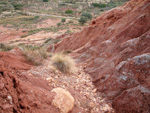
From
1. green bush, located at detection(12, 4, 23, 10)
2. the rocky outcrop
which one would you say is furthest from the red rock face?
green bush, located at detection(12, 4, 23, 10)

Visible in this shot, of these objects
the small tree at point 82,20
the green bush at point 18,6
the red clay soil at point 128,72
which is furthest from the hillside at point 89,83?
the green bush at point 18,6

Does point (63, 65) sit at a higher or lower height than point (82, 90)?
higher

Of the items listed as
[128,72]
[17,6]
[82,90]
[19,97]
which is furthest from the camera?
[17,6]

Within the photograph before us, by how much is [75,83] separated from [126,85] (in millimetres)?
1854

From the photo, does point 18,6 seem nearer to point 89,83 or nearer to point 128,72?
point 89,83

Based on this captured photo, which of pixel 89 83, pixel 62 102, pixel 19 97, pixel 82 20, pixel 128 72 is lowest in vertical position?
pixel 89 83

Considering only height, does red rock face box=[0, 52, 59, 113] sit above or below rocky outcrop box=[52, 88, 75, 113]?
above

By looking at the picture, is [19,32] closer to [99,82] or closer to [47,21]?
[47,21]

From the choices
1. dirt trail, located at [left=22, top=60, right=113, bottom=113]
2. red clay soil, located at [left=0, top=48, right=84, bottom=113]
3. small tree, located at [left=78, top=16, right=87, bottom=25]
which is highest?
small tree, located at [left=78, top=16, right=87, bottom=25]

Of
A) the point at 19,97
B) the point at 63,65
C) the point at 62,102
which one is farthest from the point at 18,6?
the point at 19,97

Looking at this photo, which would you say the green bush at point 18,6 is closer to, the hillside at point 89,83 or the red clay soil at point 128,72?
the hillside at point 89,83

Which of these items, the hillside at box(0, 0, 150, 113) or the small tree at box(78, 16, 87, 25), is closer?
the hillside at box(0, 0, 150, 113)

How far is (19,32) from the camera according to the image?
103 ft

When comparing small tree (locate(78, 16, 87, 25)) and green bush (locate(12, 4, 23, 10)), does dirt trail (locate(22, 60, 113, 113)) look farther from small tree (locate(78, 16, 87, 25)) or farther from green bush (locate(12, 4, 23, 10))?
green bush (locate(12, 4, 23, 10))
